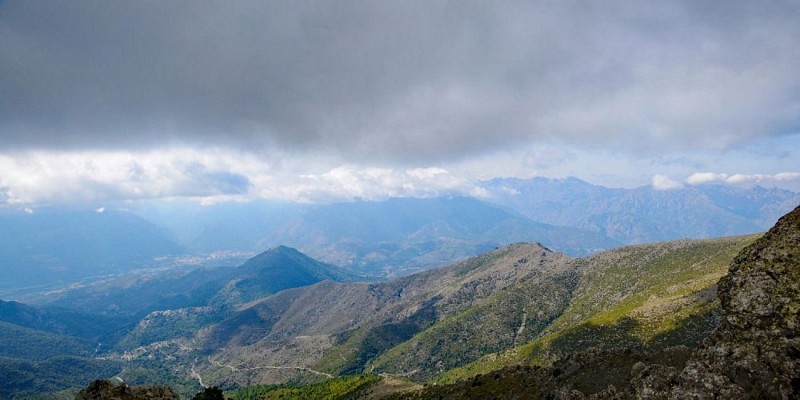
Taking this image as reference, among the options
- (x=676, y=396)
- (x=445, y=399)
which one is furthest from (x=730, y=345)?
(x=445, y=399)

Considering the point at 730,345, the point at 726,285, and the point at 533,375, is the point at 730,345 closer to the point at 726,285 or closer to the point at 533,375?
the point at 726,285

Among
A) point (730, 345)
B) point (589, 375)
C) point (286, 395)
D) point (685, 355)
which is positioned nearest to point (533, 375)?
point (589, 375)

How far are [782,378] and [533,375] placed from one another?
61182mm

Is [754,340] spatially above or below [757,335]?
below

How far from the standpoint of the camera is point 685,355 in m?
50.9

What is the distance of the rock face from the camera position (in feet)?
55.4

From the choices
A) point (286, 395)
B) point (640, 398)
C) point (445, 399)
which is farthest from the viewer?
point (286, 395)

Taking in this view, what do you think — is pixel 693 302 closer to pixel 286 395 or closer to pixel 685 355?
pixel 685 355

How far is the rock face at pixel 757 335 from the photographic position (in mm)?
16891

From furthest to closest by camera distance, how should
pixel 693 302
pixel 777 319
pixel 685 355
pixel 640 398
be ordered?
pixel 693 302 < pixel 685 355 < pixel 640 398 < pixel 777 319

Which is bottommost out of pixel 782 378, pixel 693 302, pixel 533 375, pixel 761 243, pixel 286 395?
pixel 286 395

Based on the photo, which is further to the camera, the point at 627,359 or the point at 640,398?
the point at 627,359

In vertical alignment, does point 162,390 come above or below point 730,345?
below

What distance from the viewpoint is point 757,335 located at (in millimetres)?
18203
